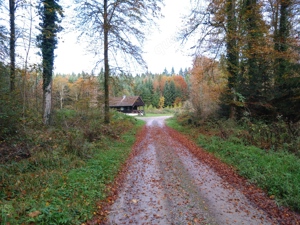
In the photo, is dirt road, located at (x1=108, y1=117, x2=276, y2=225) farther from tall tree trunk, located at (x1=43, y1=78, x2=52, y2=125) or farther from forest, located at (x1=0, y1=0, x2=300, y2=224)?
tall tree trunk, located at (x1=43, y1=78, x2=52, y2=125)

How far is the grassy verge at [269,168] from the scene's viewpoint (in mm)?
4793

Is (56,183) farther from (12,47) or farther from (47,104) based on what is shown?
(12,47)

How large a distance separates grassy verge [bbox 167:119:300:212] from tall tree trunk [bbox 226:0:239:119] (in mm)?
5021

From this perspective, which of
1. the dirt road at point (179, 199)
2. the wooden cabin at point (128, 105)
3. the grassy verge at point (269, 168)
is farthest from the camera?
the wooden cabin at point (128, 105)

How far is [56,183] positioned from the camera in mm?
4910

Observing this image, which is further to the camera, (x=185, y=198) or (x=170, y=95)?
(x=170, y=95)

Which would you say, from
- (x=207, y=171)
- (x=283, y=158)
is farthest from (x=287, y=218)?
(x=283, y=158)

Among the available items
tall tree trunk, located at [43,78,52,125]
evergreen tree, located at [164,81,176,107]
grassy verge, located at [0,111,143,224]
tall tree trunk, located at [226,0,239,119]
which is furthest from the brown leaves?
evergreen tree, located at [164,81,176,107]

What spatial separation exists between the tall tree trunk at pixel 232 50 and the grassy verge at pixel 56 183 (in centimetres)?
939

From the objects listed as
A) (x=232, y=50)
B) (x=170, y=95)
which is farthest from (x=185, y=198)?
(x=170, y=95)

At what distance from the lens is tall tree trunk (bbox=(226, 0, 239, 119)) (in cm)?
1198

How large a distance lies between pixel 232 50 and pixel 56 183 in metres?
11.9

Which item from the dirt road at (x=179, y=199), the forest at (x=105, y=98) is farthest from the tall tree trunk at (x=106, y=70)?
the dirt road at (x=179, y=199)

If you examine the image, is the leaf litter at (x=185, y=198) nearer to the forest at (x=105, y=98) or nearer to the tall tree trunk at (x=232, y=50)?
the forest at (x=105, y=98)
